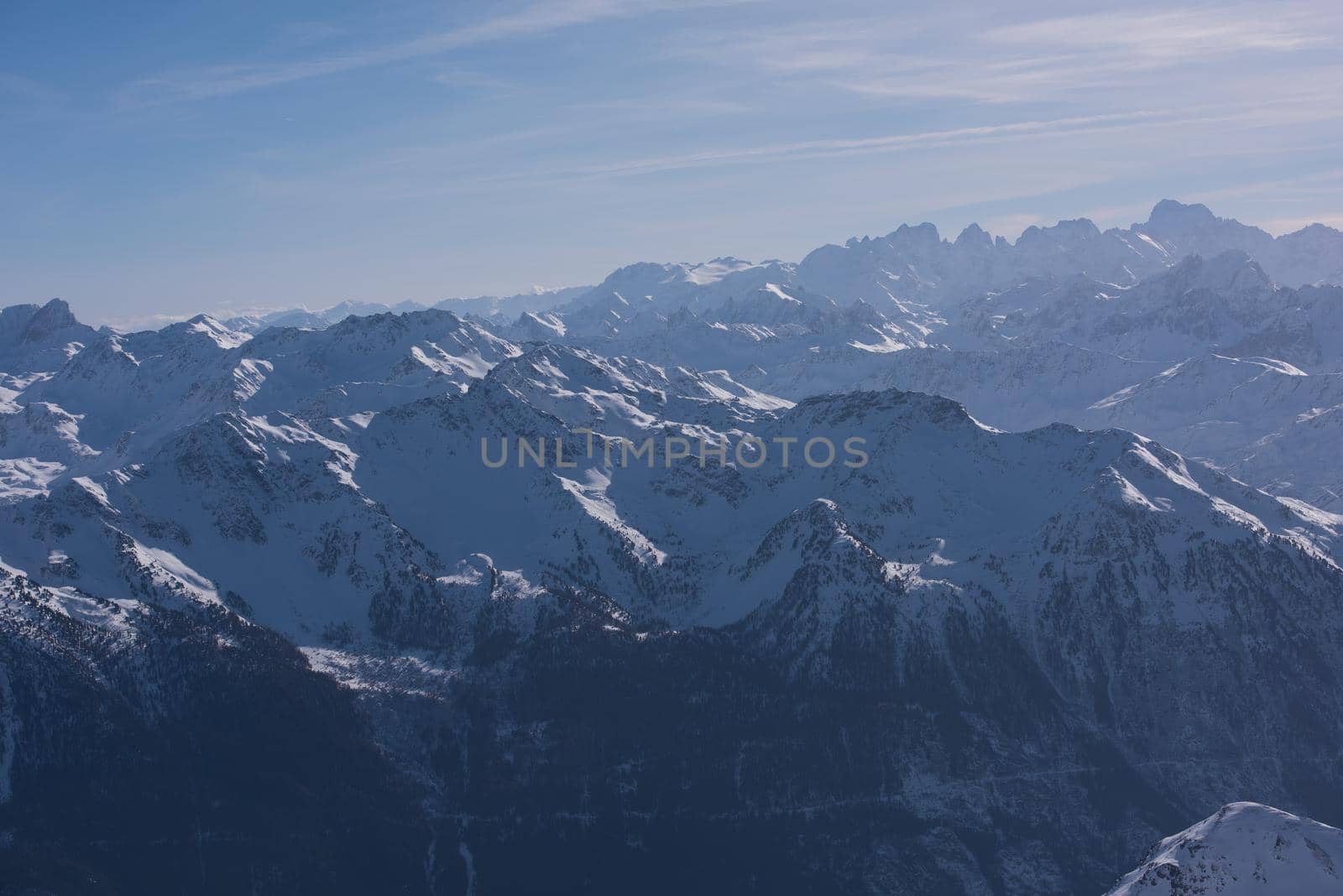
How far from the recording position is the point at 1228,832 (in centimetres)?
16725

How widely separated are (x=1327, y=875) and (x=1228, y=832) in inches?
533

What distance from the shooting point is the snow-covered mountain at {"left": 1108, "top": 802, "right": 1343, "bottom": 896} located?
15700cm

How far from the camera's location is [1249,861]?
529ft

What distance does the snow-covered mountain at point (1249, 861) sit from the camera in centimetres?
15700

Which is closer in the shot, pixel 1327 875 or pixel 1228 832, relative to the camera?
pixel 1327 875

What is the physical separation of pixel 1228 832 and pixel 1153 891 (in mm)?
15306

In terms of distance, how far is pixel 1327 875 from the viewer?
15625cm

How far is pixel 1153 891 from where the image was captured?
530 feet

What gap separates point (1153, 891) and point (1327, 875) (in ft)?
70.5
